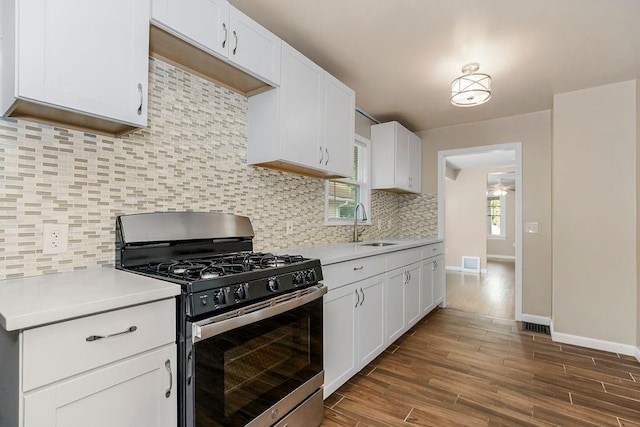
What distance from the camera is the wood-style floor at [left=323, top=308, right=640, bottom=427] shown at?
1.90 metres

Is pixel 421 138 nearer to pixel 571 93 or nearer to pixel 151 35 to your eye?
pixel 571 93

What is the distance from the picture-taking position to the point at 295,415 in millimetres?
1593

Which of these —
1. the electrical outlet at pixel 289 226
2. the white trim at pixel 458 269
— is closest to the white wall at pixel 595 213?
the electrical outlet at pixel 289 226

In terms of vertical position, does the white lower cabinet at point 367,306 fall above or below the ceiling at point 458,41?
below

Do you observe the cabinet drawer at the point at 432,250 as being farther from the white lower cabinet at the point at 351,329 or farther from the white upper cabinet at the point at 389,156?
→ the white lower cabinet at the point at 351,329

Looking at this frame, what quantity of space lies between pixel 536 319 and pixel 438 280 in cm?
111

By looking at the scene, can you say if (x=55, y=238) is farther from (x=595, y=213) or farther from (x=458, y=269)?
(x=458, y=269)

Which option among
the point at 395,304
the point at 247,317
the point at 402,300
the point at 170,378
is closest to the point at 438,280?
the point at 402,300

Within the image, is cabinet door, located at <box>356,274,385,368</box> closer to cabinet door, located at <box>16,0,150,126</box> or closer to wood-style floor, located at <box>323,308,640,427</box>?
wood-style floor, located at <box>323,308,640,427</box>

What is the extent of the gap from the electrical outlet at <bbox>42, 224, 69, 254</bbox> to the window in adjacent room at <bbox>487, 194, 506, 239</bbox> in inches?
433

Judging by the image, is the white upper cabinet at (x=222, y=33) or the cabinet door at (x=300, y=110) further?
the cabinet door at (x=300, y=110)

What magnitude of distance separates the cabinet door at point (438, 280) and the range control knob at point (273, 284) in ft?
9.61

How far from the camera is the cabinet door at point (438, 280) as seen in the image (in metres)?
3.94

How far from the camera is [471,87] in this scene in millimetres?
2469
